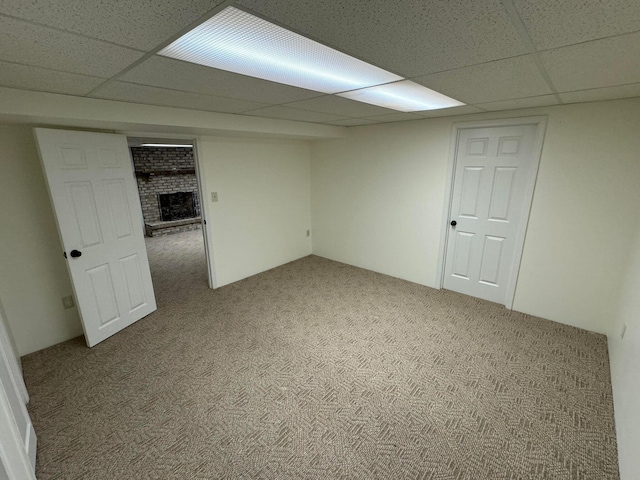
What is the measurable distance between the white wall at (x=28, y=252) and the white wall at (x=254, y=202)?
58.6 inches

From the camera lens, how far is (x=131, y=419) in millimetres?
1906

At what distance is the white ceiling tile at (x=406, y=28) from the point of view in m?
0.89

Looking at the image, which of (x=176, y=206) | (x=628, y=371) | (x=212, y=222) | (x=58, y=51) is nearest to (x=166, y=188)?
(x=176, y=206)

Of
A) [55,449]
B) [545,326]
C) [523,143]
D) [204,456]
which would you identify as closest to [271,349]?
[204,456]

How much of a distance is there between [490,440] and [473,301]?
6.32 feet

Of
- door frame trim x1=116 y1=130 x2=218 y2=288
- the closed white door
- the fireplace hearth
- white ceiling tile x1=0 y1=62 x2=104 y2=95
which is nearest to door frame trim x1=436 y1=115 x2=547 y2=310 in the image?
the closed white door

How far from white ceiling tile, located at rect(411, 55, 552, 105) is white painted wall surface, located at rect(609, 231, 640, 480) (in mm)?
1594

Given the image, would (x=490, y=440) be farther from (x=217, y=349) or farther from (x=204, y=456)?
(x=217, y=349)

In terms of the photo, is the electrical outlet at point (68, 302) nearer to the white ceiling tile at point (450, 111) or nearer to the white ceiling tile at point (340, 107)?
the white ceiling tile at point (340, 107)

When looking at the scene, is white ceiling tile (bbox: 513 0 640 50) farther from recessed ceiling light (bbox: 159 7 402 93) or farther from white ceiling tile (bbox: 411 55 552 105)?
recessed ceiling light (bbox: 159 7 402 93)

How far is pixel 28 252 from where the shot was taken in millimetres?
2498

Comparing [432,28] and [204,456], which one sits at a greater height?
[432,28]

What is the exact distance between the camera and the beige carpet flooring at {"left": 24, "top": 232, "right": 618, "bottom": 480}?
1631mm

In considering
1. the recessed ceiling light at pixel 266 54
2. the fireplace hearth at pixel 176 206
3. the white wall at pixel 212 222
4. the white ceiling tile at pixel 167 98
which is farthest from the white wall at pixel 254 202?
the fireplace hearth at pixel 176 206
